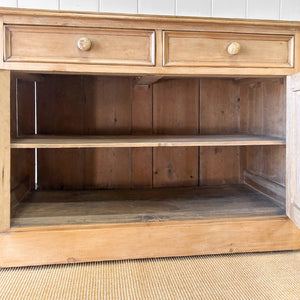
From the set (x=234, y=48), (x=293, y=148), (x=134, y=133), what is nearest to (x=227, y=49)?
(x=234, y=48)

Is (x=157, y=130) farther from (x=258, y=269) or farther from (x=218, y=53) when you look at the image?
(x=258, y=269)

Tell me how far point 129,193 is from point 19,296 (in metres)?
0.67

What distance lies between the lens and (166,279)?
99 centimetres

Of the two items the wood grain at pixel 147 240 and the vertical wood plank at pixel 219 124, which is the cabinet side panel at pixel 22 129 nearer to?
the wood grain at pixel 147 240

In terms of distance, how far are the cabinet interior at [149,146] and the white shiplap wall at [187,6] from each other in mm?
314

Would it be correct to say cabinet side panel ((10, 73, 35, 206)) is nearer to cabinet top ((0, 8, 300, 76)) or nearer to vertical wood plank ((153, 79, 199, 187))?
cabinet top ((0, 8, 300, 76))

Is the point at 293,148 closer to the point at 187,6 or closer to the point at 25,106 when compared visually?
the point at 187,6

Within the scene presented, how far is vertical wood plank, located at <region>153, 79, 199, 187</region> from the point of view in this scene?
62.3 inches

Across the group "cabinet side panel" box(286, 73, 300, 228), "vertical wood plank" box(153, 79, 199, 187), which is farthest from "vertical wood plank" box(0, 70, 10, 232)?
"cabinet side panel" box(286, 73, 300, 228)

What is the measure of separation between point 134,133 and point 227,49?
0.63 meters

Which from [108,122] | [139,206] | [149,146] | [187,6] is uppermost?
[187,6]

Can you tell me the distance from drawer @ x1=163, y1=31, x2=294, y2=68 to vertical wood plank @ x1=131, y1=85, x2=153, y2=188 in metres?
0.50

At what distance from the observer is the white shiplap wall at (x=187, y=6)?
1.47 m

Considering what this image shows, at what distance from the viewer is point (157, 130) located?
5.20 feet
